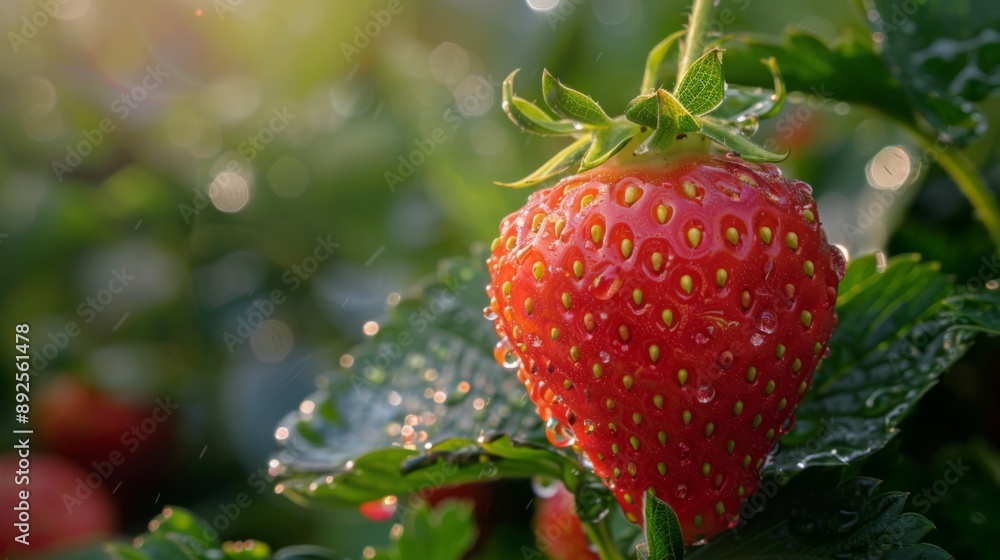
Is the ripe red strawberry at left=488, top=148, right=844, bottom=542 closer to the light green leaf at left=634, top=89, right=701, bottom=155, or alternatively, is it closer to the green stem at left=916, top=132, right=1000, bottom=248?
the light green leaf at left=634, top=89, right=701, bottom=155


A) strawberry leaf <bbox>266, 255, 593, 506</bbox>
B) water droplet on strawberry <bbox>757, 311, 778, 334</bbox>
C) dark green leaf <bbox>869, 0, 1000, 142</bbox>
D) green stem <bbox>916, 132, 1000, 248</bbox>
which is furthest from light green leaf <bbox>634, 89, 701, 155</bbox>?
green stem <bbox>916, 132, 1000, 248</bbox>

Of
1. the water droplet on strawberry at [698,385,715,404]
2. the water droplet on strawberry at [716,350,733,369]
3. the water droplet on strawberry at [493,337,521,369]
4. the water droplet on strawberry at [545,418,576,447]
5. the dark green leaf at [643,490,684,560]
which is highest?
the water droplet on strawberry at [716,350,733,369]

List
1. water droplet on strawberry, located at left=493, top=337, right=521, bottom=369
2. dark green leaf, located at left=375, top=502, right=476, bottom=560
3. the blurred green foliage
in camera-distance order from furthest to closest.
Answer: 1. the blurred green foliage
2. dark green leaf, located at left=375, top=502, right=476, bottom=560
3. water droplet on strawberry, located at left=493, top=337, right=521, bottom=369

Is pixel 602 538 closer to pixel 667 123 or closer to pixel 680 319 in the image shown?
pixel 680 319

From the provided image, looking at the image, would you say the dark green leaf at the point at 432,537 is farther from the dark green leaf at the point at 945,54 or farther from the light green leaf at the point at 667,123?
the dark green leaf at the point at 945,54

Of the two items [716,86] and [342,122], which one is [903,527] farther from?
[342,122]

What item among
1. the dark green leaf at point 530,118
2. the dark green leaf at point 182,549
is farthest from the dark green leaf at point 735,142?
the dark green leaf at point 182,549
